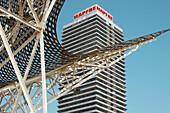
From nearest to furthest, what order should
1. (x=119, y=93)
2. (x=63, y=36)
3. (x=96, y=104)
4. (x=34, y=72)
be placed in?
(x=34, y=72)
(x=96, y=104)
(x=119, y=93)
(x=63, y=36)

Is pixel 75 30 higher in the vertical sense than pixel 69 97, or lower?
higher

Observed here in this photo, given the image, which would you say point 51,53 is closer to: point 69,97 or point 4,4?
point 4,4

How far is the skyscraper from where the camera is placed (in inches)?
4877

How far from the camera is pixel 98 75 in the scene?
130125 mm

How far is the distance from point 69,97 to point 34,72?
106 meters

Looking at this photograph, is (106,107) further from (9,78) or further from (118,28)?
(9,78)

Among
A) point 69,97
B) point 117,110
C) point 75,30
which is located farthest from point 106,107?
point 75,30

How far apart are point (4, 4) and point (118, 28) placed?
13827 cm

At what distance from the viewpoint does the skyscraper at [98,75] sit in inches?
4877

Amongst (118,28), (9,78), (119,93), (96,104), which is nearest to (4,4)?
(9,78)

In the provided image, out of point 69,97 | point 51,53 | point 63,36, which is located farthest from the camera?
point 63,36

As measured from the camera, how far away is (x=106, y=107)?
127 metres

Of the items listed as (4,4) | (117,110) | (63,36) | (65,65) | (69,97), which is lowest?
(65,65)

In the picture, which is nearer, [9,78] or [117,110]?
[9,78]
